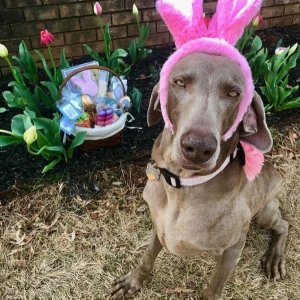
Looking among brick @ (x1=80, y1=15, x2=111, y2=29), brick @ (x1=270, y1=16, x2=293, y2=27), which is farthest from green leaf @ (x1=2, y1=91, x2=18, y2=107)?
brick @ (x1=270, y1=16, x2=293, y2=27)

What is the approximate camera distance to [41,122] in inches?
96.0

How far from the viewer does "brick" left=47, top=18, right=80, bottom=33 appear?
132 inches

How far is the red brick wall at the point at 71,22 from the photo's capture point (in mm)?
3232

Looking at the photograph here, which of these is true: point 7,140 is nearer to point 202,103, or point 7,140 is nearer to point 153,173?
point 153,173

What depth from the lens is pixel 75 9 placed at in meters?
3.35

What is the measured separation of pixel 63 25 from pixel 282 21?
222cm

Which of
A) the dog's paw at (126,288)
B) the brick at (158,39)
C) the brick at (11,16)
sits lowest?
the dog's paw at (126,288)

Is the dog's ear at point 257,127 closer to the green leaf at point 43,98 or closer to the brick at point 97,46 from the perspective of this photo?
the green leaf at point 43,98

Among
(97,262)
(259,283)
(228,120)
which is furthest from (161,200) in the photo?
(259,283)

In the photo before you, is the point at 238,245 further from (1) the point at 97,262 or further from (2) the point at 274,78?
(2) the point at 274,78

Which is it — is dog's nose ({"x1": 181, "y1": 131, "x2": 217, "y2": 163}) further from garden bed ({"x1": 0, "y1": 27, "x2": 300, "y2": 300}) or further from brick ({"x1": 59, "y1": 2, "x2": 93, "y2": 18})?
brick ({"x1": 59, "y1": 2, "x2": 93, "y2": 18})

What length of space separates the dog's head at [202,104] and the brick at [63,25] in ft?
7.02

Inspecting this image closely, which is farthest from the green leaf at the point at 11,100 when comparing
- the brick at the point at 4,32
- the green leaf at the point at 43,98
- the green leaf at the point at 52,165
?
the brick at the point at 4,32

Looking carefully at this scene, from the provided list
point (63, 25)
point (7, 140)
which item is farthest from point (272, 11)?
point (7, 140)
